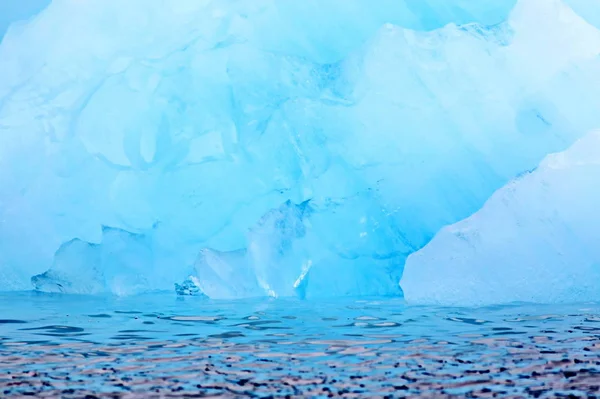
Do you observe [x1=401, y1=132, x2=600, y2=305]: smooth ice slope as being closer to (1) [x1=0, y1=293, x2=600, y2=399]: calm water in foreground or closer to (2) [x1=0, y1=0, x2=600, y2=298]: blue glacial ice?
(1) [x1=0, y1=293, x2=600, y2=399]: calm water in foreground

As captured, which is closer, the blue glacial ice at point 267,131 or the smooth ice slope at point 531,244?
the smooth ice slope at point 531,244

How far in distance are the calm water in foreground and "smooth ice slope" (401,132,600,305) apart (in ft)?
1.08

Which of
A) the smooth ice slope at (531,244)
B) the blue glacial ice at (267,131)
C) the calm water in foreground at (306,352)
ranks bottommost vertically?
the calm water in foreground at (306,352)

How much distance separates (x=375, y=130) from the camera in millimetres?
7750

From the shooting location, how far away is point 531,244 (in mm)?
6473

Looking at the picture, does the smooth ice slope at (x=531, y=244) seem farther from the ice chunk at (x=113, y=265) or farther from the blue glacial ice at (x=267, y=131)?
the ice chunk at (x=113, y=265)

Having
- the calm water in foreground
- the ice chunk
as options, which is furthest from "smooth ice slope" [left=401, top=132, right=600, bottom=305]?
the ice chunk

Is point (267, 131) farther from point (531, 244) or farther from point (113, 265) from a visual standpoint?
point (531, 244)

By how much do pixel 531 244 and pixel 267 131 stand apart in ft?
8.58

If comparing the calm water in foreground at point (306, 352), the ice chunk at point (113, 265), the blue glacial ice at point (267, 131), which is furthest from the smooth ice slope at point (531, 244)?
the ice chunk at point (113, 265)

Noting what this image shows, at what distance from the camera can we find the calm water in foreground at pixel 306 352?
122 inches

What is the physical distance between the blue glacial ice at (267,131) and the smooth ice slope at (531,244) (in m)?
0.83

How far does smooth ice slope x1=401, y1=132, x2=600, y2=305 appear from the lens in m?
6.37

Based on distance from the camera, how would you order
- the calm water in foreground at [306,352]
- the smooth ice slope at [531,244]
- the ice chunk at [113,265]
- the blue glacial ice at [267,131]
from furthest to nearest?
the ice chunk at [113,265]
the blue glacial ice at [267,131]
the smooth ice slope at [531,244]
the calm water in foreground at [306,352]
